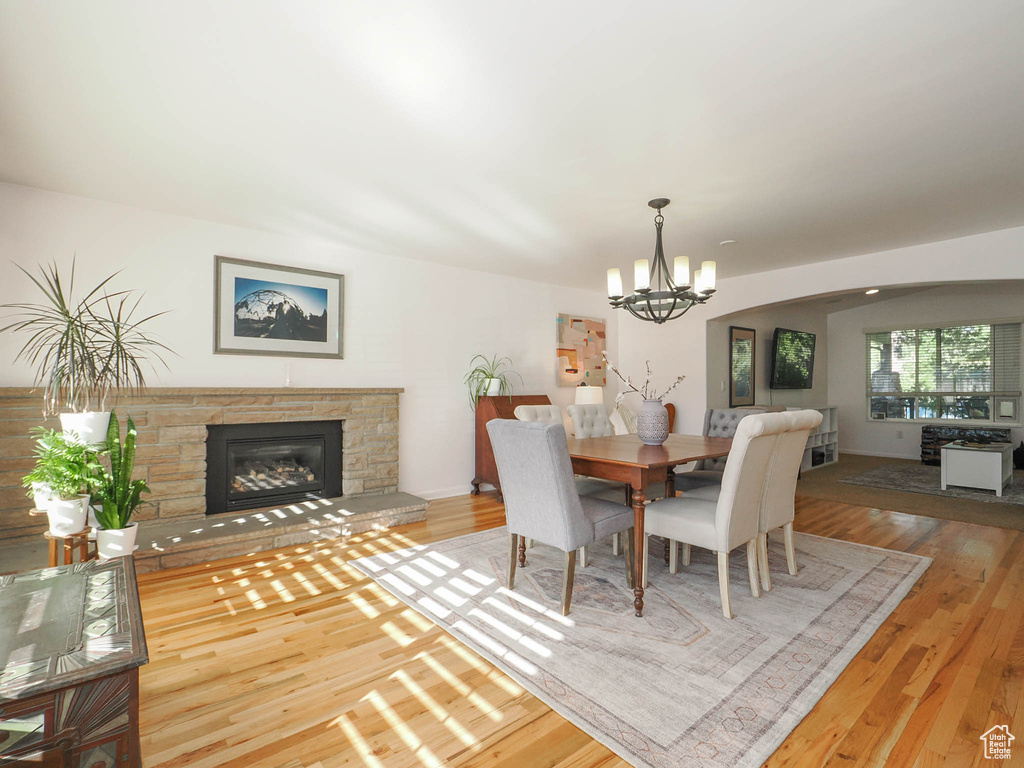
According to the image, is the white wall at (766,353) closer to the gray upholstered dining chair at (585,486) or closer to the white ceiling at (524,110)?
the white ceiling at (524,110)

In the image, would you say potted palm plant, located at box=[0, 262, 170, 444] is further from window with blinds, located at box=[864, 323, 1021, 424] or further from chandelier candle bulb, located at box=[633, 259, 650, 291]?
window with blinds, located at box=[864, 323, 1021, 424]

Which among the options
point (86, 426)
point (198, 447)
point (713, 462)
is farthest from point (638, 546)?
point (198, 447)

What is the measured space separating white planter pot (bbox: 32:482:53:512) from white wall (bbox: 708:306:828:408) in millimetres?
5759

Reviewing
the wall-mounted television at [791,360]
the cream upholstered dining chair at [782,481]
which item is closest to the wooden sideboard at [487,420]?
the cream upholstered dining chair at [782,481]

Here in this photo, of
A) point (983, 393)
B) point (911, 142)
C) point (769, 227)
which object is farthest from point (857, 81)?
point (983, 393)

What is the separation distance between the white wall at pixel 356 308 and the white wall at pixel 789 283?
0.69m

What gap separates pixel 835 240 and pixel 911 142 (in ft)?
5.93

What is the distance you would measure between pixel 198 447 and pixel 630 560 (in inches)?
123

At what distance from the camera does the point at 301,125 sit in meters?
2.41

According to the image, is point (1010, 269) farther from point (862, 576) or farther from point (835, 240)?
point (862, 576)

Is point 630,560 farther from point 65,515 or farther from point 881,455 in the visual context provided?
point 881,455

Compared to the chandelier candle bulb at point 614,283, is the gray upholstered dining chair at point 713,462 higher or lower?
lower

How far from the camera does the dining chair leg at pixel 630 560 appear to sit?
2757 millimetres

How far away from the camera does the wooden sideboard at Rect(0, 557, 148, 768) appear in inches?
38.8
